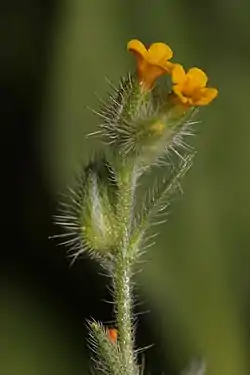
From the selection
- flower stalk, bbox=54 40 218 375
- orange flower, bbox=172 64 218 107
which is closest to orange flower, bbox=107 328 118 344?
flower stalk, bbox=54 40 218 375

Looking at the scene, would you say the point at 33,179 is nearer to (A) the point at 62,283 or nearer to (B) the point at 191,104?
(A) the point at 62,283

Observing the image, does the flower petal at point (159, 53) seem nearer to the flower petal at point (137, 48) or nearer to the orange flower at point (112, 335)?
the flower petal at point (137, 48)

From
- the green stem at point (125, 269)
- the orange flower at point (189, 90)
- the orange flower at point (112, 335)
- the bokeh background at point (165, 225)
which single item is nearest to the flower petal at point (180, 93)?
the orange flower at point (189, 90)

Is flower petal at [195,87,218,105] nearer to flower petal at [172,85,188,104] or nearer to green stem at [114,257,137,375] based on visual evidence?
flower petal at [172,85,188,104]

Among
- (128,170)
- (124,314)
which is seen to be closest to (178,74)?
(128,170)

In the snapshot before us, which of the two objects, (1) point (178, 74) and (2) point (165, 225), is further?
(2) point (165, 225)

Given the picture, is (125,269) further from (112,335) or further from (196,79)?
(196,79)

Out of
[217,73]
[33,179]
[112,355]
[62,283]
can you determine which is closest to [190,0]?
[217,73]
